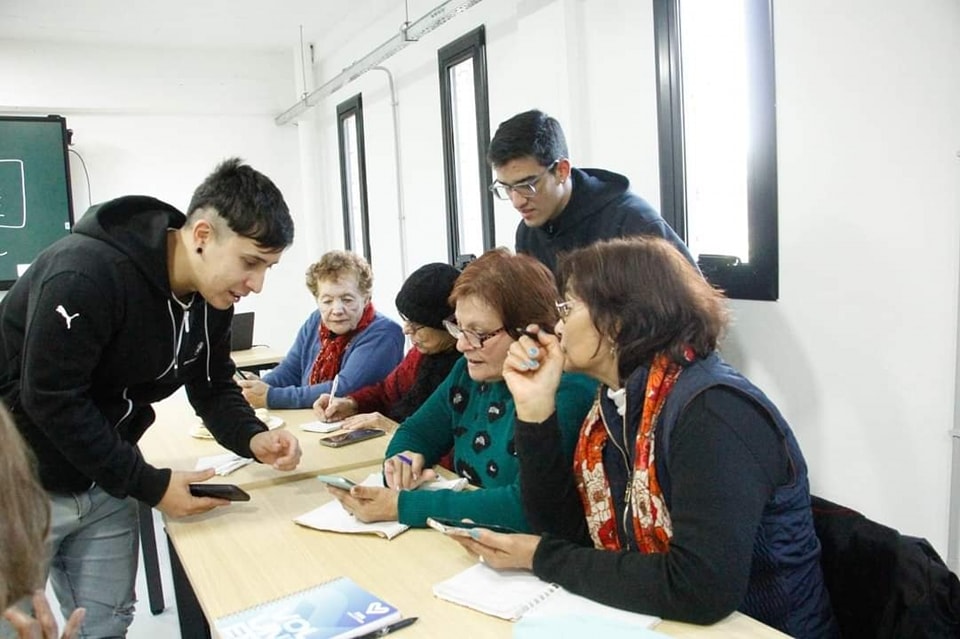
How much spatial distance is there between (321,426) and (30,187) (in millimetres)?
4259

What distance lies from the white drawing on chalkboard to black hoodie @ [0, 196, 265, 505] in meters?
4.58

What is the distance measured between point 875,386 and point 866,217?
0.44 metres

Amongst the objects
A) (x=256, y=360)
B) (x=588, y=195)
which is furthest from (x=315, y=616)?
(x=256, y=360)

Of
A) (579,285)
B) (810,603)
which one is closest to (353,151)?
(579,285)

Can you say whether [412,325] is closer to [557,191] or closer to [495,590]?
[557,191]

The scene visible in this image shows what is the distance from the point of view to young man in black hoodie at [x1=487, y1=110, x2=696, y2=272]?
7.36ft

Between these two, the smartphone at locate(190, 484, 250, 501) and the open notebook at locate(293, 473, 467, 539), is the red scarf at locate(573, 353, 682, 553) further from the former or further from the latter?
the smartphone at locate(190, 484, 250, 501)

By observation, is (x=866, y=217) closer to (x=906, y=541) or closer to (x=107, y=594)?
(x=906, y=541)

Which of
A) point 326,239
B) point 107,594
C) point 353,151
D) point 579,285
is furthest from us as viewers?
point 326,239

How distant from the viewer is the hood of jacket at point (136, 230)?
1.54 m

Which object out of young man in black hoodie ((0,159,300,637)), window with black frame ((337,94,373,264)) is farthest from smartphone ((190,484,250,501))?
window with black frame ((337,94,373,264))

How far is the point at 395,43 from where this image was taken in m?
4.13

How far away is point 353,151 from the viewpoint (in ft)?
19.5

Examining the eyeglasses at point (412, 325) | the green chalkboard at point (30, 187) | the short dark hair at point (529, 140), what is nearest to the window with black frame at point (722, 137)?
the short dark hair at point (529, 140)
